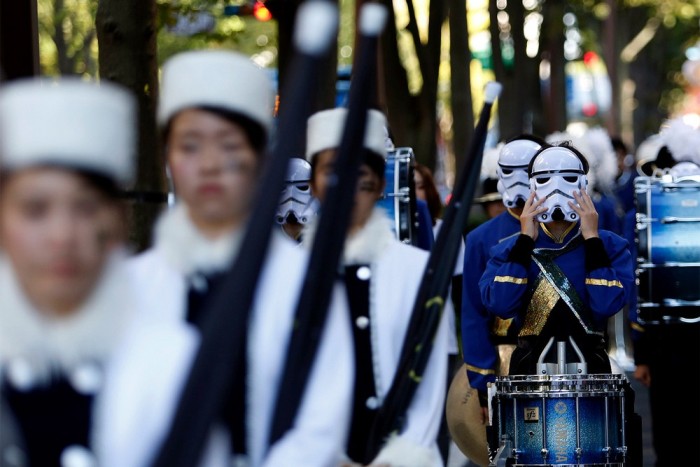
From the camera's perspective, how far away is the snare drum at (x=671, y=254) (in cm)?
1103

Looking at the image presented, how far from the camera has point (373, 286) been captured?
5098 millimetres

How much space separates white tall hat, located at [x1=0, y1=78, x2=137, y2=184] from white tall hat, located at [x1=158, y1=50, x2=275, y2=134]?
1.20 feet

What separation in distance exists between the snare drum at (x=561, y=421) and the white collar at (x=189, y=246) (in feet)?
13.7

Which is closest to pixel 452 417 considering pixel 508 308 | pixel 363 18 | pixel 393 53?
pixel 508 308

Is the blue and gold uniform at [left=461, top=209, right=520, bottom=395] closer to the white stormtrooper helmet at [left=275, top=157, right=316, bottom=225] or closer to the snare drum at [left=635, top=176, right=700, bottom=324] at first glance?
the white stormtrooper helmet at [left=275, top=157, right=316, bottom=225]

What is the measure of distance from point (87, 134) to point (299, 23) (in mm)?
476

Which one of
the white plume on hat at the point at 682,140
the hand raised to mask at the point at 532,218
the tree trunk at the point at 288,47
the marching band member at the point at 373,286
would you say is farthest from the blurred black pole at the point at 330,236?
the tree trunk at the point at 288,47

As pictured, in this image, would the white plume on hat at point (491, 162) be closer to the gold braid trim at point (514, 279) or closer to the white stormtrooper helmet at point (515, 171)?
the white stormtrooper helmet at point (515, 171)

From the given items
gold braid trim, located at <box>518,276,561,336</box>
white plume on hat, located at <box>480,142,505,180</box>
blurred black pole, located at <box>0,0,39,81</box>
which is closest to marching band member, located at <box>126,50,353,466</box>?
blurred black pole, located at <box>0,0,39,81</box>

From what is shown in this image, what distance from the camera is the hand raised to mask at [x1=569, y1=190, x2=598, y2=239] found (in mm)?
8016

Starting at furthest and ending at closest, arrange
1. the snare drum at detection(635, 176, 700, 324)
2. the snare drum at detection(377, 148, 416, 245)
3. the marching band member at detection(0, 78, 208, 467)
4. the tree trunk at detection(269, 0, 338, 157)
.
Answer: the tree trunk at detection(269, 0, 338, 157), the snare drum at detection(635, 176, 700, 324), the snare drum at detection(377, 148, 416, 245), the marching band member at detection(0, 78, 208, 467)

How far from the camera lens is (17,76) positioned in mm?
6836

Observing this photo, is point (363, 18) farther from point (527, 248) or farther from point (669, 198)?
point (669, 198)

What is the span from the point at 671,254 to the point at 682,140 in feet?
4.77
